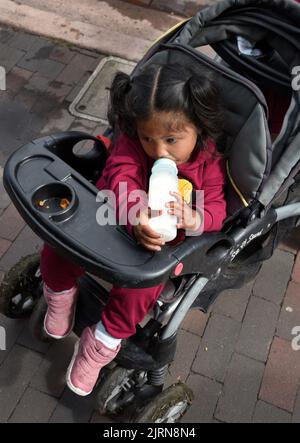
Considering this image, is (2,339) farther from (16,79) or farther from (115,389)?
(16,79)

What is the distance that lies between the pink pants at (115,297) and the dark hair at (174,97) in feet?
1.95

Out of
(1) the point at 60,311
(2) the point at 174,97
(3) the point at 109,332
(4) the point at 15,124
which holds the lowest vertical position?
(4) the point at 15,124

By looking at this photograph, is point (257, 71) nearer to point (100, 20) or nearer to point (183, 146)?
point (183, 146)

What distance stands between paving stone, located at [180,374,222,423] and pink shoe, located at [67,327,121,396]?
0.60m

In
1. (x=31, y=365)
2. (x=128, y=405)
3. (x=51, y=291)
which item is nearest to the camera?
(x=51, y=291)

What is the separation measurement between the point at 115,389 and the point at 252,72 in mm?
1492

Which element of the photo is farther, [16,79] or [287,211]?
[16,79]

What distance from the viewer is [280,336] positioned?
282 cm

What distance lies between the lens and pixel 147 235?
5.57 ft

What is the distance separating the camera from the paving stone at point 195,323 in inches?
111

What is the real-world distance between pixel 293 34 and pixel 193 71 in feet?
1.46

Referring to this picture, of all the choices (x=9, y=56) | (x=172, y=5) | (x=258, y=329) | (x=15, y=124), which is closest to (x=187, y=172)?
(x=258, y=329)

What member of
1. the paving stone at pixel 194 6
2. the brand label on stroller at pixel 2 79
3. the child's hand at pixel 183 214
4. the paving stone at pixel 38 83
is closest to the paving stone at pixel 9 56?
the brand label on stroller at pixel 2 79

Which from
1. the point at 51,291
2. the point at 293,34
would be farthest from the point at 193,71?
the point at 51,291
